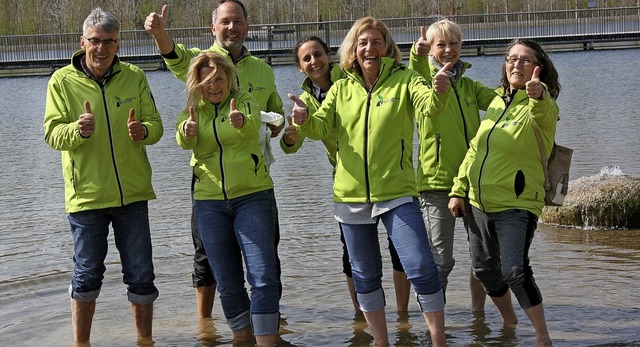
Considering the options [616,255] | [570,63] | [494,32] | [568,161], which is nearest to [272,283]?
[568,161]

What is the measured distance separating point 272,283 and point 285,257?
11.2ft

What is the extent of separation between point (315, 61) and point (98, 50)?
57.9 inches

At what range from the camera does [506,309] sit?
275 inches

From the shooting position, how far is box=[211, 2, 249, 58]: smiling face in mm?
6906

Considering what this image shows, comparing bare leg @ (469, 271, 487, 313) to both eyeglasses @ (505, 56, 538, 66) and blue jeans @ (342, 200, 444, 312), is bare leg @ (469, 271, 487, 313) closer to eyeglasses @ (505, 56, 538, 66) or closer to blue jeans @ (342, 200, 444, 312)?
blue jeans @ (342, 200, 444, 312)

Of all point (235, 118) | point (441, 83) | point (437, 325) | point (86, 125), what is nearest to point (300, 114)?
point (235, 118)

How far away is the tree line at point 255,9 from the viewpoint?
195 ft

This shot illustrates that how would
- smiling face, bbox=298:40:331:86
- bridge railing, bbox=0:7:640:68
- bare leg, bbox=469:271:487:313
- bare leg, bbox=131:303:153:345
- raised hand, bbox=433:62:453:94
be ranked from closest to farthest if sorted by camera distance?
1. raised hand, bbox=433:62:453:94
2. bare leg, bbox=131:303:153:345
3. smiling face, bbox=298:40:331:86
4. bare leg, bbox=469:271:487:313
5. bridge railing, bbox=0:7:640:68

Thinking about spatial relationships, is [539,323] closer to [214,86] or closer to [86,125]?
[214,86]

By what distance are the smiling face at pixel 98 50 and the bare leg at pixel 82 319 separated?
1455 millimetres

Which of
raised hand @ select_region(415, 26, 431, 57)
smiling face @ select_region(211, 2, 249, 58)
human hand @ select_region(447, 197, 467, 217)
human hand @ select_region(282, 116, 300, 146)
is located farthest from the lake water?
smiling face @ select_region(211, 2, 249, 58)

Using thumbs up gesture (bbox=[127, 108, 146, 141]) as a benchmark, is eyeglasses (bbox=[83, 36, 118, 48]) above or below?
above

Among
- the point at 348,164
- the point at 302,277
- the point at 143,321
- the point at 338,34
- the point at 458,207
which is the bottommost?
the point at 302,277

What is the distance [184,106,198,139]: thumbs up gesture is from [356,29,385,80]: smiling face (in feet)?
3.42
